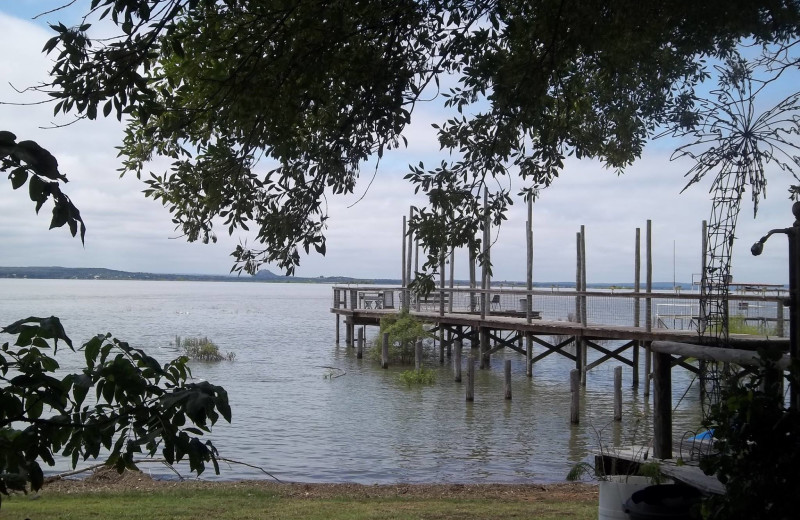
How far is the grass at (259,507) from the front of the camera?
26.8 ft

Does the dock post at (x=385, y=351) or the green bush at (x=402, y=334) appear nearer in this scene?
the dock post at (x=385, y=351)

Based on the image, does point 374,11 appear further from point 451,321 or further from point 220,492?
point 451,321

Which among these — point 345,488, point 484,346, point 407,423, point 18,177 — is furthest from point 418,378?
point 18,177

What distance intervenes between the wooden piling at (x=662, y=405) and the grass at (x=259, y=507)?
1.63 m

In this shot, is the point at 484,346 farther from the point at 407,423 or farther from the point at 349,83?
the point at 349,83

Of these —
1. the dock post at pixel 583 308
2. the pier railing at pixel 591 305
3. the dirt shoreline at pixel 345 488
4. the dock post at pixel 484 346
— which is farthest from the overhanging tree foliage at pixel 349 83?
the dock post at pixel 484 346

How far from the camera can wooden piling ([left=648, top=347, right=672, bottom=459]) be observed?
648 centimetres

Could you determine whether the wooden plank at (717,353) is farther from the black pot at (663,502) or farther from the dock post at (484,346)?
the dock post at (484,346)

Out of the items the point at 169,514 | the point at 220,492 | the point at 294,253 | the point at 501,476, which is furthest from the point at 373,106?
the point at 501,476

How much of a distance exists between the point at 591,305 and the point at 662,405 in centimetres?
3173

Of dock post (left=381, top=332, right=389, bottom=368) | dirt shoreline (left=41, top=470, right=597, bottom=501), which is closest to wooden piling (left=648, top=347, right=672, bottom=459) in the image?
dirt shoreline (left=41, top=470, right=597, bottom=501)

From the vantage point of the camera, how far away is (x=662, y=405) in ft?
21.5

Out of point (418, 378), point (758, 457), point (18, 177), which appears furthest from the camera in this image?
point (418, 378)

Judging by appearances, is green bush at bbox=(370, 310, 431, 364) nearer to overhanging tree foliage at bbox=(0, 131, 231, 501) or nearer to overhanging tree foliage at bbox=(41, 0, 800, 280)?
overhanging tree foliage at bbox=(41, 0, 800, 280)
